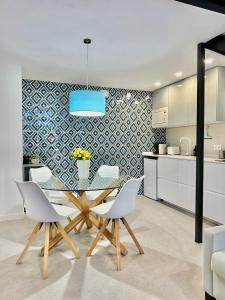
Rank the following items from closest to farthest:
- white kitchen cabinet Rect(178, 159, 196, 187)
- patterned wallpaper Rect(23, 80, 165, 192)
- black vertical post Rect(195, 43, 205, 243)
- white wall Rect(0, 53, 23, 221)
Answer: black vertical post Rect(195, 43, 205, 243) < white wall Rect(0, 53, 23, 221) < white kitchen cabinet Rect(178, 159, 196, 187) < patterned wallpaper Rect(23, 80, 165, 192)

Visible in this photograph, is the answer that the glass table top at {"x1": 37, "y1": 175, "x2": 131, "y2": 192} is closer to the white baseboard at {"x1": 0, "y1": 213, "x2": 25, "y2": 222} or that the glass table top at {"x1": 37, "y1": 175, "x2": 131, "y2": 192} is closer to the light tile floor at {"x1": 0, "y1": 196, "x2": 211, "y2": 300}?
the light tile floor at {"x1": 0, "y1": 196, "x2": 211, "y2": 300}

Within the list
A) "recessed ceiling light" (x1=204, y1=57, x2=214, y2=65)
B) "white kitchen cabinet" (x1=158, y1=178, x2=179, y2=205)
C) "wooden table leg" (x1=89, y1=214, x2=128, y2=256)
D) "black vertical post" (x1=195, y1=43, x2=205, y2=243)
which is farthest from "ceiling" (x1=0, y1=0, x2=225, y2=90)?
"wooden table leg" (x1=89, y1=214, x2=128, y2=256)

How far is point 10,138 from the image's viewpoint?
368 centimetres

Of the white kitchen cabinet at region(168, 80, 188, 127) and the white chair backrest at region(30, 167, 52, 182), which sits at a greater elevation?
the white kitchen cabinet at region(168, 80, 188, 127)

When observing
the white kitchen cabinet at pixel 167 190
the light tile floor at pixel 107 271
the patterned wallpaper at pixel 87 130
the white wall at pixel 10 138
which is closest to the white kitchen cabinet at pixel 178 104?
the patterned wallpaper at pixel 87 130

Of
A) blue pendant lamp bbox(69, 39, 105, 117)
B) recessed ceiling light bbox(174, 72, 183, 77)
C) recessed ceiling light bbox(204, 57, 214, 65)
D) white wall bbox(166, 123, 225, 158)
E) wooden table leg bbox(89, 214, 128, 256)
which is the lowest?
wooden table leg bbox(89, 214, 128, 256)

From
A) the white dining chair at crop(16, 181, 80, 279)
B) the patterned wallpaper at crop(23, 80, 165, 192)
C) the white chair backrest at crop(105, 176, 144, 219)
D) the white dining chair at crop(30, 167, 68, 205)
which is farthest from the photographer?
the patterned wallpaper at crop(23, 80, 165, 192)

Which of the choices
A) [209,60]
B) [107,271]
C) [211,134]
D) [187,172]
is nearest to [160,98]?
[211,134]

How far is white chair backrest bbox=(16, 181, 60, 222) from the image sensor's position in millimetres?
2133

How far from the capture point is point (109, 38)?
2.79 m

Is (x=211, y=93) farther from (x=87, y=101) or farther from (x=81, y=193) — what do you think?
(x=81, y=193)

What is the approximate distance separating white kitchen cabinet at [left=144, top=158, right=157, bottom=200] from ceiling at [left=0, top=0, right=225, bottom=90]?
74.8 inches

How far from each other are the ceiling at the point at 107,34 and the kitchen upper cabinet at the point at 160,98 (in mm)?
864

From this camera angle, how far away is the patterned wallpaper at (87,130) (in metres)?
4.66
